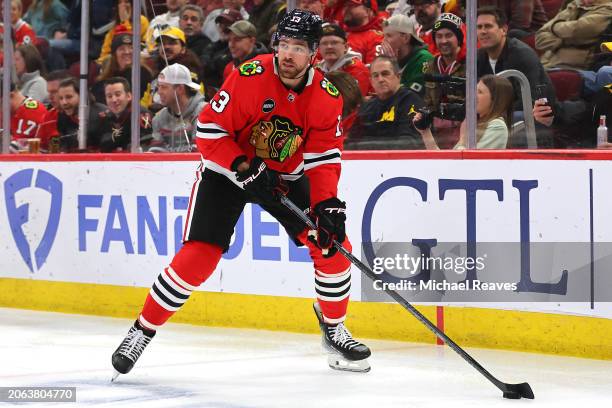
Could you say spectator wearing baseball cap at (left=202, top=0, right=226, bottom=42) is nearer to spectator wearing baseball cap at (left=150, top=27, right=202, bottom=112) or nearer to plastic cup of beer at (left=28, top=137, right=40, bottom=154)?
spectator wearing baseball cap at (left=150, top=27, right=202, bottom=112)

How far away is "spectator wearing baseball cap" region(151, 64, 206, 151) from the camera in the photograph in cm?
642

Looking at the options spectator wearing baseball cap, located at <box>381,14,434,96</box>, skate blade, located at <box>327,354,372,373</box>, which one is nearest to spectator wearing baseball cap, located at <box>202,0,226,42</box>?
spectator wearing baseball cap, located at <box>381,14,434,96</box>

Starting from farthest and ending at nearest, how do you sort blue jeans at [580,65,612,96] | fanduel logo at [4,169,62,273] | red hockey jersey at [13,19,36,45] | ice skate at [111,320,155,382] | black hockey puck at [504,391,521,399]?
red hockey jersey at [13,19,36,45] → fanduel logo at [4,169,62,273] → blue jeans at [580,65,612,96] → ice skate at [111,320,155,382] → black hockey puck at [504,391,521,399]

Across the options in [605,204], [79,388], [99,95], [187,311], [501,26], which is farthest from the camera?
[99,95]

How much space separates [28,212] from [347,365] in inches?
113

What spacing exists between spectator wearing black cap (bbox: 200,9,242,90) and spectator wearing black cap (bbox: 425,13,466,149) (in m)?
1.24

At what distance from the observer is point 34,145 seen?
7184mm

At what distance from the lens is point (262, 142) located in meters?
4.50

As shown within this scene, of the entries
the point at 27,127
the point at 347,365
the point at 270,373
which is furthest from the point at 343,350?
the point at 27,127

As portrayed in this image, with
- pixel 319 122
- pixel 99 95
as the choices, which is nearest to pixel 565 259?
pixel 319 122

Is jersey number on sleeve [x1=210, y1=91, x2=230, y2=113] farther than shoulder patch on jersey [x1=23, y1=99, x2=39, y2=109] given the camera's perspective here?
No

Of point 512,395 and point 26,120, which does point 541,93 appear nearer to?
point 512,395

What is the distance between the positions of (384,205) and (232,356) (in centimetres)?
101

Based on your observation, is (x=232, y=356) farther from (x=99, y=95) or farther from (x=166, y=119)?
(x=99, y=95)
